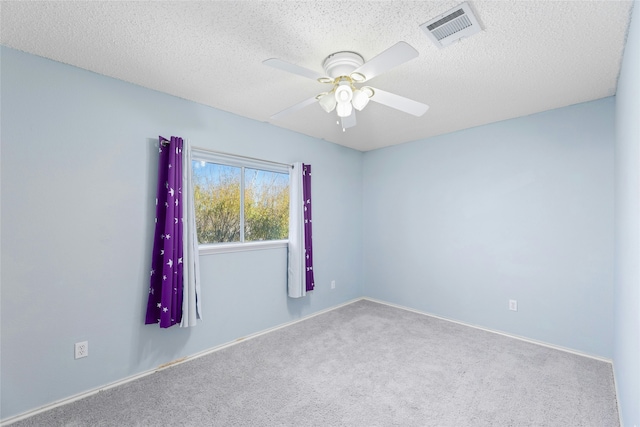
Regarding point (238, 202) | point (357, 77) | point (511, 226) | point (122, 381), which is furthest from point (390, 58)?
point (122, 381)

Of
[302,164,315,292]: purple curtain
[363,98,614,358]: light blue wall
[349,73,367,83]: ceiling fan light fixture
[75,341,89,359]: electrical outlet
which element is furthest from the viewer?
[302,164,315,292]: purple curtain

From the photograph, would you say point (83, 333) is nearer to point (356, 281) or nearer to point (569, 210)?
point (356, 281)

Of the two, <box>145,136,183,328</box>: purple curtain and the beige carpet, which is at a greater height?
<box>145,136,183,328</box>: purple curtain

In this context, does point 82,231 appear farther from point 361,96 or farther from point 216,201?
point 361,96

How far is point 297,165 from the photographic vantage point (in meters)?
3.30

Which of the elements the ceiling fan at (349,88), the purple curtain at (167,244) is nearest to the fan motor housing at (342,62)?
the ceiling fan at (349,88)

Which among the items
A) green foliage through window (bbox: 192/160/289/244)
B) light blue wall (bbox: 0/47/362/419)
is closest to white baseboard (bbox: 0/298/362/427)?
light blue wall (bbox: 0/47/362/419)

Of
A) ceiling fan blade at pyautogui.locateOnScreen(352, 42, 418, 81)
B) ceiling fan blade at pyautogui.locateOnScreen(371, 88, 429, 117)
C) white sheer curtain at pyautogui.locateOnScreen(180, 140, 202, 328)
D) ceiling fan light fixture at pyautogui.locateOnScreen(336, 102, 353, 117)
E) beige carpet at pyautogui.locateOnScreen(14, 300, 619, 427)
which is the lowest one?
beige carpet at pyautogui.locateOnScreen(14, 300, 619, 427)

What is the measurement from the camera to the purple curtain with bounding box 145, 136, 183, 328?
7.26ft

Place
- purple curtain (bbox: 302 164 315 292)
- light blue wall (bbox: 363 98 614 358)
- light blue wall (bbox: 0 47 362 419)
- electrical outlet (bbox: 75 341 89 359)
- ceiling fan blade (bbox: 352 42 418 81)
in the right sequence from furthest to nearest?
purple curtain (bbox: 302 164 315 292), light blue wall (bbox: 363 98 614 358), electrical outlet (bbox: 75 341 89 359), light blue wall (bbox: 0 47 362 419), ceiling fan blade (bbox: 352 42 418 81)

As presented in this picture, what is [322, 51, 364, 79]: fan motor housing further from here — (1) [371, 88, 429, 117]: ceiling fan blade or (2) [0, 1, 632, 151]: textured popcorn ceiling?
(1) [371, 88, 429, 117]: ceiling fan blade

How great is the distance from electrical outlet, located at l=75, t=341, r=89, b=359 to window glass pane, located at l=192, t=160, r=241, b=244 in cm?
111

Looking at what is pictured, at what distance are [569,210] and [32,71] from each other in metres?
4.33

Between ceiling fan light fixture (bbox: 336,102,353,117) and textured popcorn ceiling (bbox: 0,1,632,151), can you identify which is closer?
textured popcorn ceiling (bbox: 0,1,632,151)
